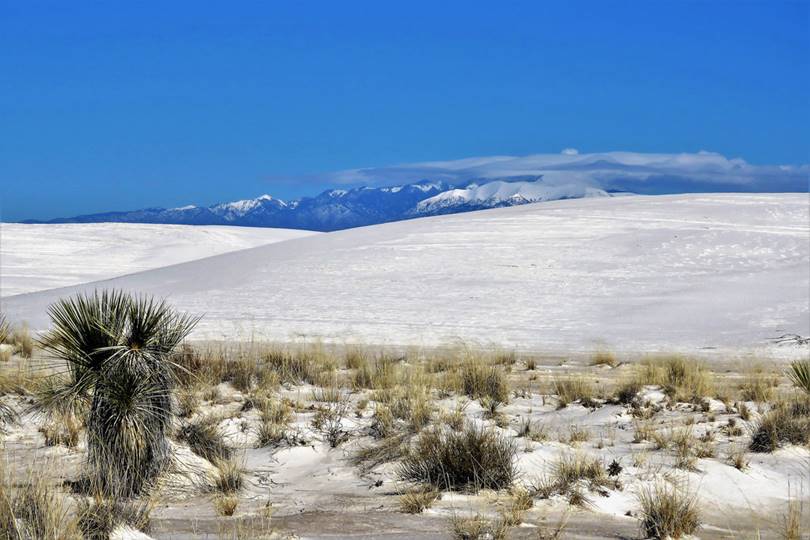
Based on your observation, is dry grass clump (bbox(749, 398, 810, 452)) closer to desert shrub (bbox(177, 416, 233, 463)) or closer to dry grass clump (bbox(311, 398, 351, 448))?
dry grass clump (bbox(311, 398, 351, 448))

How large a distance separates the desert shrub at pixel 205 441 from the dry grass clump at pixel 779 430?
15.0ft

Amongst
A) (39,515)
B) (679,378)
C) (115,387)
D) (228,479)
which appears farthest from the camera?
(679,378)

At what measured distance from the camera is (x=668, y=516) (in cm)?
538

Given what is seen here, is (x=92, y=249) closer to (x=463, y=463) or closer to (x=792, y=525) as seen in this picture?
(x=463, y=463)

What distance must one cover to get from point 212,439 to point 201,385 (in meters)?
2.41

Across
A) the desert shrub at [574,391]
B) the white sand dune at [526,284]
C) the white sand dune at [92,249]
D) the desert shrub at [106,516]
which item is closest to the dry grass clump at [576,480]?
the desert shrub at [106,516]

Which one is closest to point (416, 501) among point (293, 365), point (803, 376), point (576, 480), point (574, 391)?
point (576, 480)

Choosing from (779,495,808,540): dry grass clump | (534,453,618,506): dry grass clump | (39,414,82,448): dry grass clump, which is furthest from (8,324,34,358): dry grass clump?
(779,495,808,540): dry grass clump

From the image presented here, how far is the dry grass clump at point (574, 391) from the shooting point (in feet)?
31.0

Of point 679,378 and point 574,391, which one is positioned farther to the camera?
point 679,378

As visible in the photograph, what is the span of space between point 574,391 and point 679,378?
162 centimetres

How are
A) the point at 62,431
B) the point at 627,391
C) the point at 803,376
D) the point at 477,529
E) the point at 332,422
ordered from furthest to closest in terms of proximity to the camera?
the point at 627,391
the point at 803,376
the point at 332,422
the point at 62,431
the point at 477,529

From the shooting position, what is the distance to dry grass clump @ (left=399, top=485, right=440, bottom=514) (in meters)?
5.79

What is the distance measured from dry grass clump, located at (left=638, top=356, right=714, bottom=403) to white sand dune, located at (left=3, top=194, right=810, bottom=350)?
11.6 feet
